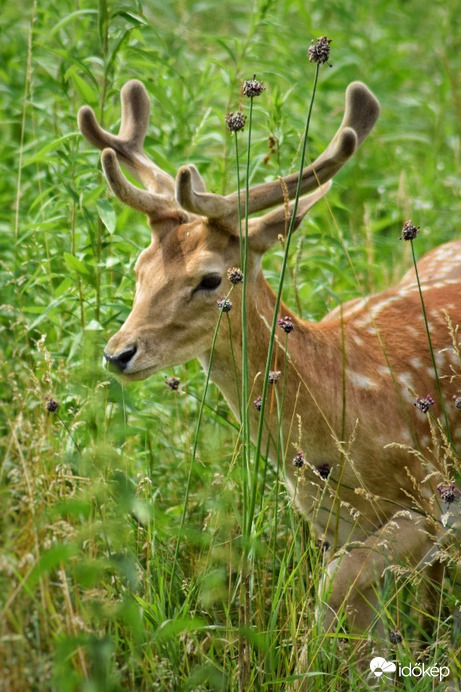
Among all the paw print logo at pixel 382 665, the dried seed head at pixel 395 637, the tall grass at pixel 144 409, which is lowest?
the paw print logo at pixel 382 665

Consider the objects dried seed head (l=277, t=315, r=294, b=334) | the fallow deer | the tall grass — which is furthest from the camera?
the fallow deer

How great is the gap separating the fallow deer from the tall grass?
15 cm

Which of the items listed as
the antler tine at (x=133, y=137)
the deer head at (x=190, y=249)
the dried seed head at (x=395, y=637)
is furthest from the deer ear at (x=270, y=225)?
the dried seed head at (x=395, y=637)

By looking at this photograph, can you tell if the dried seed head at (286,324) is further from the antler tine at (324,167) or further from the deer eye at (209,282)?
the antler tine at (324,167)

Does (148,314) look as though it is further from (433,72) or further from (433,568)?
(433,72)

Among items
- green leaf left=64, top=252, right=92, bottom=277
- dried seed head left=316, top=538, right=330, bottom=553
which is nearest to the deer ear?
green leaf left=64, top=252, right=92, bottom=277

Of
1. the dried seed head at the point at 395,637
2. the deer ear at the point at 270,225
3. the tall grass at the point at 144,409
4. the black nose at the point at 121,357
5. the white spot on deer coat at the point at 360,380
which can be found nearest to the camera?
the tall grass at the point at 144,409

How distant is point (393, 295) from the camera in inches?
183

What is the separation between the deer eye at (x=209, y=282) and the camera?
385 centimetres

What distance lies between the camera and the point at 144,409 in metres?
4.44

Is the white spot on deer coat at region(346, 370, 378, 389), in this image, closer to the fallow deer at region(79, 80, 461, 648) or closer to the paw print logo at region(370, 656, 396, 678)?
the fallow deer at region(79, 80, 461, 648)

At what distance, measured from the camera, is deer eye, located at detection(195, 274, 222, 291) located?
3850 millimetres

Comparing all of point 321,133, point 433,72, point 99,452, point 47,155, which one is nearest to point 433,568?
point 99,452

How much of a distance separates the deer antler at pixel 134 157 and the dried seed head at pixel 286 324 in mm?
602
